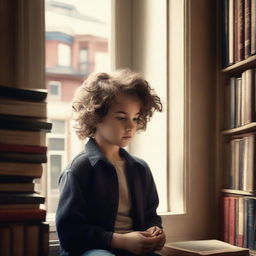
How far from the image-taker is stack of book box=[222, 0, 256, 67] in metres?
1.62

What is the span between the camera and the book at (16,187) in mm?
1222

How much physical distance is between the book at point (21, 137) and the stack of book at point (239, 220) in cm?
87

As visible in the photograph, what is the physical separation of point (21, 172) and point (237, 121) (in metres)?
0.95

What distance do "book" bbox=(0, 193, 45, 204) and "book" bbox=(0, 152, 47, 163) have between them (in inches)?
4.0

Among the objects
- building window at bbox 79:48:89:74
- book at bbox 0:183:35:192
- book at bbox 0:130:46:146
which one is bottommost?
book at bbox 0:183:35:192

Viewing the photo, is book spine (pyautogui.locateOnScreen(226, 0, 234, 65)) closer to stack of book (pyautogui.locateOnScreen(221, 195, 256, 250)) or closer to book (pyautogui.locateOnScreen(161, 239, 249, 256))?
stack of book (pyautogui.locateOnScreen(221, 195, 256, 250))

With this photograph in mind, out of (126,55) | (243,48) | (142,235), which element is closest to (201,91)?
(243,48)

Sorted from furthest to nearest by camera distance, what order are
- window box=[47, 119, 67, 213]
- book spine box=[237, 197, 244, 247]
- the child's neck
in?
window box=[47, 119, 67, 213] < book spine box=[237, 197, 244, 247] < the child's neck

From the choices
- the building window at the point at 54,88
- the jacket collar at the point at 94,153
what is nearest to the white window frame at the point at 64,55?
the building window at the point at 54,88

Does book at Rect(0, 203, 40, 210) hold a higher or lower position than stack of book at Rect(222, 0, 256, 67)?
lower

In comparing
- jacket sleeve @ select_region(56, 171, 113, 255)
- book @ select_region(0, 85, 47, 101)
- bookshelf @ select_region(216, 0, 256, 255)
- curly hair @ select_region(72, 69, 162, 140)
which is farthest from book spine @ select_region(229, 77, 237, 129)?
book @ select_region(0, 85, 47, 101)

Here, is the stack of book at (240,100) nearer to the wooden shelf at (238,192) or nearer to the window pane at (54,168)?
the wooden shelf at (238,192)

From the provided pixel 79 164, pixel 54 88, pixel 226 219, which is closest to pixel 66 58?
pixel 54 88

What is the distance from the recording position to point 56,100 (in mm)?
1933
